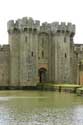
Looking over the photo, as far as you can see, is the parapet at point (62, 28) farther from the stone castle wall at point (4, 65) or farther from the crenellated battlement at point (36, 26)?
the stone castle wall at point (4, 65)

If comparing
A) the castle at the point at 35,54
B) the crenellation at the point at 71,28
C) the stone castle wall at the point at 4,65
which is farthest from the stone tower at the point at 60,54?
the stone castle wall at the point at 4,65

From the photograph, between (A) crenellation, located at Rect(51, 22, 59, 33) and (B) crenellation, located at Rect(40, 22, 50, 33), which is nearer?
(B) crenellation, located at Rect(40, 22, 50, 33)

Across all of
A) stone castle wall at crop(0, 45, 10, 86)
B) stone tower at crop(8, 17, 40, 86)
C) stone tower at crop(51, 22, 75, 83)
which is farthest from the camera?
stone tower at crop(51, 22, 75, 83)

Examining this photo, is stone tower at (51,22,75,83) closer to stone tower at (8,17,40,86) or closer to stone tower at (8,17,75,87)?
stone tower at (8,17,75,87)

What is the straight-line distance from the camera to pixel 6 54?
6444cm

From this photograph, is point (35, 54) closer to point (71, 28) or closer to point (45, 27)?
point (45, 27)

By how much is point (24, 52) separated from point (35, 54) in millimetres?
1588

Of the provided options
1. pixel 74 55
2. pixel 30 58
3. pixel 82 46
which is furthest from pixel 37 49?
pixel 82 46

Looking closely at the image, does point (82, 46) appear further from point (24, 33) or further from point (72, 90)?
point (72, 90)

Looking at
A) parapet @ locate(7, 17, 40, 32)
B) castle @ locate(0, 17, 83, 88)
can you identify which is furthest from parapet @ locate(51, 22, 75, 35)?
parapet @ locate(7, 17, 40, 32)

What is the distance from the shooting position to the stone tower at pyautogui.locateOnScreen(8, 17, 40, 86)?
208ft

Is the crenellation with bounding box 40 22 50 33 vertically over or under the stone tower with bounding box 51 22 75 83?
over

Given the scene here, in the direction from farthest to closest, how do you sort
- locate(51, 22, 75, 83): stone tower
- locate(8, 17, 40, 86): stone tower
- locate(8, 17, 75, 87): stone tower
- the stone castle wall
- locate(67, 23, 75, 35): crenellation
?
locate(67, 23, 75, 35): crenellation < locate(51, 22, 75, 83): stone tower < the stone castle wall < locate(8, 17, 75, 87): stone tower < locate(8, 17, 40, 86): stone tower

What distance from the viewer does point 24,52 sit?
6331 centimetres
